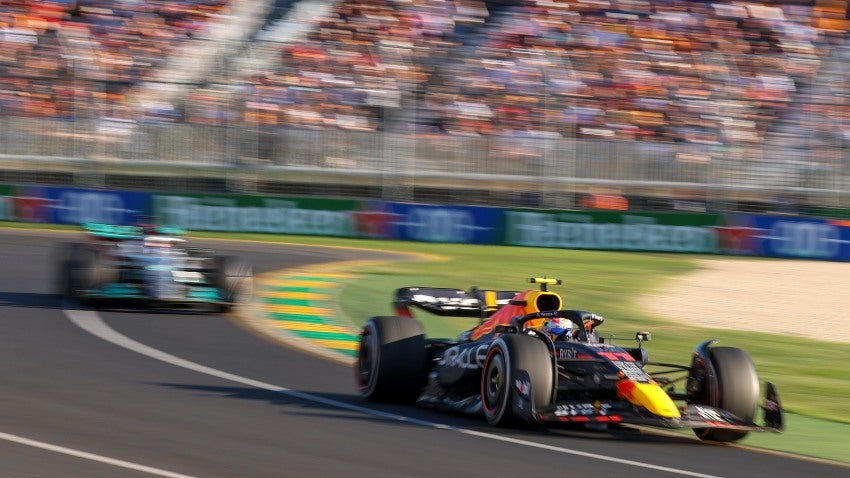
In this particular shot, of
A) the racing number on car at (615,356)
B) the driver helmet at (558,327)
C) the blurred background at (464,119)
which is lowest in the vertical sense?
the racing number on car at (615,356)

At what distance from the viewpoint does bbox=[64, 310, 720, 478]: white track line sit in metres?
7.72

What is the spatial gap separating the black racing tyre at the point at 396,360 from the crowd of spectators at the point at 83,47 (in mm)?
17355

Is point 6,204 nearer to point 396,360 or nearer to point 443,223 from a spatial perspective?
point 443,223

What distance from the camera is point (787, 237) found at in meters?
25.4

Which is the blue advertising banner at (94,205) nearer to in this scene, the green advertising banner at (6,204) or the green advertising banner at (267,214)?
the green advertising banner at (6,204)

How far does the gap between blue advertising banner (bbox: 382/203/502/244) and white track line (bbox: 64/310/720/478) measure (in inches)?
474

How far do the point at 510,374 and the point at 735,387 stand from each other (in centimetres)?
145

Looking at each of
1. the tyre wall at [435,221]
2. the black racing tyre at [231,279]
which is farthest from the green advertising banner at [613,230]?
the black racing tyre at [231,279]

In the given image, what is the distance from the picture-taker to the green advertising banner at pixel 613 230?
25609 mm

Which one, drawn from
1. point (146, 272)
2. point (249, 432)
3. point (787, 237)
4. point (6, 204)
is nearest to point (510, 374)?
point (249, 432)

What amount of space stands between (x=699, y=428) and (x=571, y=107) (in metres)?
17.4

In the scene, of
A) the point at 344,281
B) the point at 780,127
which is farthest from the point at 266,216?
the point at 780,127

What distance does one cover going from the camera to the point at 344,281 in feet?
61.7

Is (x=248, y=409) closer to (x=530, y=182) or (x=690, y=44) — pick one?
(x=530, y=182)
